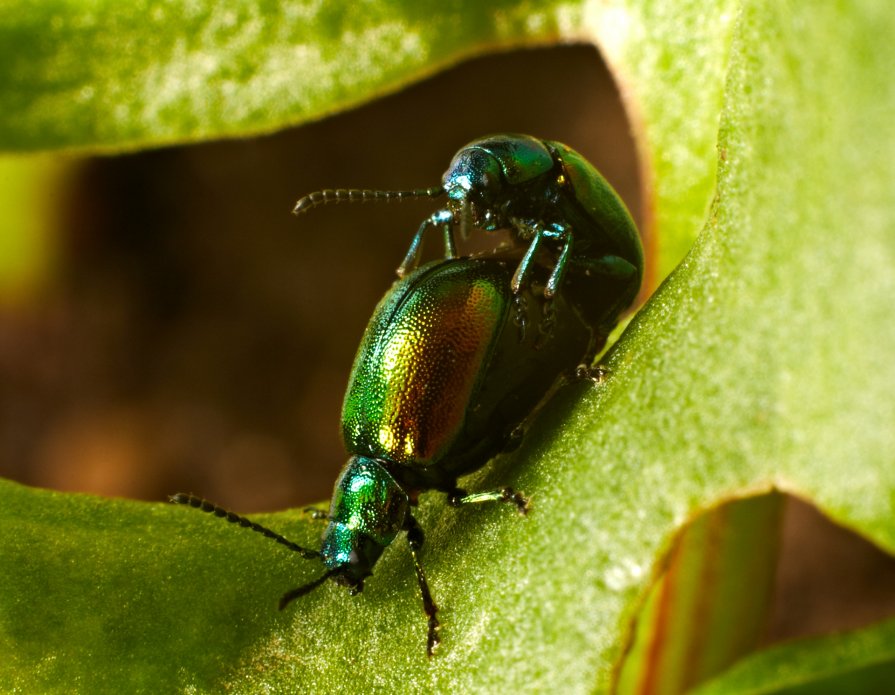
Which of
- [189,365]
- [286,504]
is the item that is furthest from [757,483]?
[189,365]

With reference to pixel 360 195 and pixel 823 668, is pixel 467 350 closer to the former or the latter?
pixel 360 195

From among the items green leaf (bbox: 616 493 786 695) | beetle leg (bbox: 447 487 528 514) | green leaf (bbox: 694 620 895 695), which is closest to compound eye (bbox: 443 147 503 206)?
beetle leg (bbox: 447 487 528 514)

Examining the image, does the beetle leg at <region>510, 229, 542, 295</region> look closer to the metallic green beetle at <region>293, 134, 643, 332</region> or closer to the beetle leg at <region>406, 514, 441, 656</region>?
the metallic green beetle at <region>293, 134, 643, 332</region>

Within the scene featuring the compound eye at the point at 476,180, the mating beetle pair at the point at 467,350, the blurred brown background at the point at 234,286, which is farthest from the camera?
the blurred brown background at the point at 234,286

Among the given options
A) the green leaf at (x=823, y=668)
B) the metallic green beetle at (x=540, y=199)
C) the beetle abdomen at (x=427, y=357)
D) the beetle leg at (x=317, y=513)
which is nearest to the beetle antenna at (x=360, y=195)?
the metallic green beetle at (x=540, y=199)

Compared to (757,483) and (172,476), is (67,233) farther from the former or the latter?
(757,483)

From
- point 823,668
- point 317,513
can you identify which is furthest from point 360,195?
point 823,668

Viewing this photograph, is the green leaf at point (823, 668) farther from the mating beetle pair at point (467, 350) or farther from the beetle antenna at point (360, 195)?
the beetle antenna at point (360, 195)
